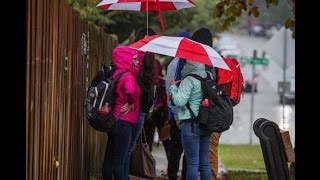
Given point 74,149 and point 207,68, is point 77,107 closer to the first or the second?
point 74,149

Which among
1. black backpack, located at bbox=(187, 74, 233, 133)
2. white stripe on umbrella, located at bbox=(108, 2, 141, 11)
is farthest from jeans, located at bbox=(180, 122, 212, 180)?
white stripe on umbrella, located at bbox=(108, 2, 141, 11)

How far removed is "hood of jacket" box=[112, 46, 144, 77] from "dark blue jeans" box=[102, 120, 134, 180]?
53cm

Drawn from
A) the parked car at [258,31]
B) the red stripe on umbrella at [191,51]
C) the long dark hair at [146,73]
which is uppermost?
the red stripe on umbrella at [191,51]

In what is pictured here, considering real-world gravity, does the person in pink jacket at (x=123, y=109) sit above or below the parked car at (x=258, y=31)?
above

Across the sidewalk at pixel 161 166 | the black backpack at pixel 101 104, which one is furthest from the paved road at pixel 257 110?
the black backpack at pixel 101 104

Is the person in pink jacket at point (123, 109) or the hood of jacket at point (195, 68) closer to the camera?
the person in pink jacket at point (123, 109)

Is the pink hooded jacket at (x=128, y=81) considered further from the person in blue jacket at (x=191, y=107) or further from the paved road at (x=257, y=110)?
the paved road at (x=257, y=110)

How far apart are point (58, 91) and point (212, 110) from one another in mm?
1706

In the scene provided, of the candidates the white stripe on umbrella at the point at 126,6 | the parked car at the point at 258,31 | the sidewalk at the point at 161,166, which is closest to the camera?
the white stripe on umbrella at the point at 126,6

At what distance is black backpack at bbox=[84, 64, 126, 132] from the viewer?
7543mm

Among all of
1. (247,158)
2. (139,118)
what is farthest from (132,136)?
(247,158)

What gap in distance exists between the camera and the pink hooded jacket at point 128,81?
25.3 feet

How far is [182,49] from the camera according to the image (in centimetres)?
745

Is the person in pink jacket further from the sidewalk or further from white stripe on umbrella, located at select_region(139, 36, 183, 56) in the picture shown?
the sidewalk
